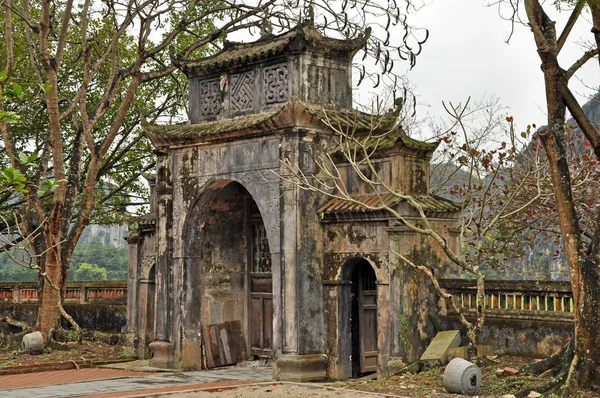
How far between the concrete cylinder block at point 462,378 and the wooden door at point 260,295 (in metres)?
6.44

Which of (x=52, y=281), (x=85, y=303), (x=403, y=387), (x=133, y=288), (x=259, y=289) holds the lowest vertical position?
(x=403, y=387)

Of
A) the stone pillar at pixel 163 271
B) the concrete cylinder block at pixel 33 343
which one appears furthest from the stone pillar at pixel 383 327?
the concrete cylinder block at pixel 33 343

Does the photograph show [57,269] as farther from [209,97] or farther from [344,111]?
[344,111]

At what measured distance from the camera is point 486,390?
1168 centimetres

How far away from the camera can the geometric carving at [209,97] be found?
16.8m

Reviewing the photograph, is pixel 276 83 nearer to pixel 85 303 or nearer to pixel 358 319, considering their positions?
pixel 358 319

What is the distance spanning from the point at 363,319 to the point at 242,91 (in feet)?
16.5

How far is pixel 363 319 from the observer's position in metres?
15.4

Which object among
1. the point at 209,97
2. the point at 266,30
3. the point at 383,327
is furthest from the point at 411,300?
the point at 266,30

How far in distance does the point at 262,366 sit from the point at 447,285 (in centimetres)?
489

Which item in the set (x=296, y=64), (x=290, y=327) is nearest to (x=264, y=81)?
(x=296, y=64)

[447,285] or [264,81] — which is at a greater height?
[264,81]

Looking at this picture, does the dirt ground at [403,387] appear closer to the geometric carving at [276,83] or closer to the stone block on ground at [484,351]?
the stone block on ground at [484,351]

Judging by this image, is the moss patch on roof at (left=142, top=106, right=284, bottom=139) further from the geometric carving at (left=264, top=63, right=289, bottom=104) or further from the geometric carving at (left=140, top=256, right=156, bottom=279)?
the geometric carving at (left=140, top=256, right=156, bottom=279)
